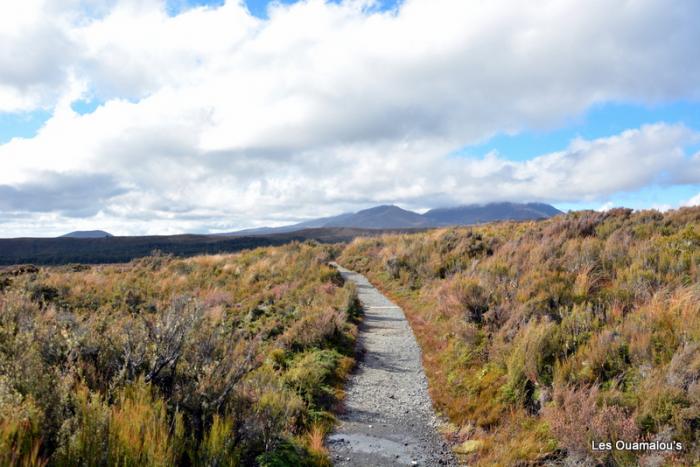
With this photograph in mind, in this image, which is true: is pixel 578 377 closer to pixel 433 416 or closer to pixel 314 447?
pixel 433 416

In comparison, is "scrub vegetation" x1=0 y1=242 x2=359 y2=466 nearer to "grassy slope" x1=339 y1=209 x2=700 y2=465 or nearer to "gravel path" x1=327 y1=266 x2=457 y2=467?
"gravel path" x1=327 y1=266 x2=457 y2=467

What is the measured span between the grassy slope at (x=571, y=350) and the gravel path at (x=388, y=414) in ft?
1.21

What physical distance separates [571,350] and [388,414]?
10.4 feet

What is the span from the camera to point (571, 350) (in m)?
6.63

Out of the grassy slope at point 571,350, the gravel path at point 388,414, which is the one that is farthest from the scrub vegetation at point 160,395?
the grassy slope at point 571,350

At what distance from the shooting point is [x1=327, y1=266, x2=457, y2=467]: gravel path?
17.1 ft

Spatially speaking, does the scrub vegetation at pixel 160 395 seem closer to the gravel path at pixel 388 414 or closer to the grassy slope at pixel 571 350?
the gravel path at pixel 388 414

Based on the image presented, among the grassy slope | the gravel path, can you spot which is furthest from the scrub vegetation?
the grassy slope

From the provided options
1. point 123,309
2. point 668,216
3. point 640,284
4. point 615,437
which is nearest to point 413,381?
point 615,437

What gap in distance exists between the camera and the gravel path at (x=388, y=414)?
5203 mm

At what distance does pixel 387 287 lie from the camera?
59.8 feet

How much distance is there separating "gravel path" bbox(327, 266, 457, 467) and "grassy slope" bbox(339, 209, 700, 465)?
0.37 m

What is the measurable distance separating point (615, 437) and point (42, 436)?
567 centimetres

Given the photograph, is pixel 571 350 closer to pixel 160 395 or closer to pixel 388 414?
pixel 388 414
